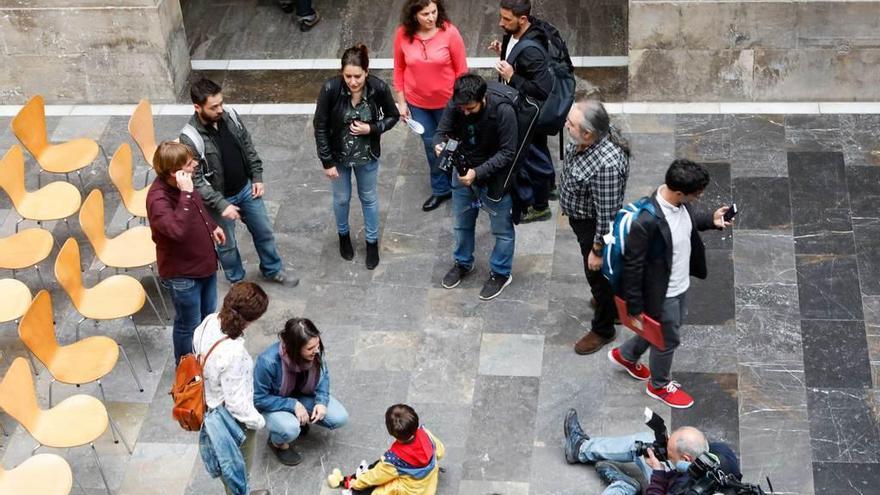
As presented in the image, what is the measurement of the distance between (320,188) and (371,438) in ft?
8.43

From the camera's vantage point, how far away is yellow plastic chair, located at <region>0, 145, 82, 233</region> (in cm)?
870

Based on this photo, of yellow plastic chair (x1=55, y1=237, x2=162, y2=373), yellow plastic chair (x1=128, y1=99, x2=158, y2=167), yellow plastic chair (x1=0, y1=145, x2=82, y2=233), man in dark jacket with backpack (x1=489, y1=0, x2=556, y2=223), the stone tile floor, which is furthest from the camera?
yellow plastic chair (x1=128, y1=99, x2=158, y2=167)

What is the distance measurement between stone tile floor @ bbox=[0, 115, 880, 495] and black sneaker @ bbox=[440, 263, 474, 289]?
0.24ft

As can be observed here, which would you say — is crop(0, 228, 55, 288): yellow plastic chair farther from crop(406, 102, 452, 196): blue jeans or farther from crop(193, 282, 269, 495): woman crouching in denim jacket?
crop(406, 102, 452, 196): blue jeans

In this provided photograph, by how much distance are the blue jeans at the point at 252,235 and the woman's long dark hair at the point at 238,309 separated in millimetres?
1648

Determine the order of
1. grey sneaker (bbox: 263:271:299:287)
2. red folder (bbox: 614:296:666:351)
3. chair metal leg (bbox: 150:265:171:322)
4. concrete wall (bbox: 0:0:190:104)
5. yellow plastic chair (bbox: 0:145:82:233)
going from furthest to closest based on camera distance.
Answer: concrete wall (bbox: 0:0:190:104) < yellow plastic chair (bbox: 0:145:82:233) < grey sneaker (bbox: 263:271:299:287) < chair metal leg (bbox: 150:265:171:322) < red folder (bbox: 614:296:666:351)

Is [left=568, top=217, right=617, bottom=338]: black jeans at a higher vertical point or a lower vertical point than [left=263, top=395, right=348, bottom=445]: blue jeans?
higher

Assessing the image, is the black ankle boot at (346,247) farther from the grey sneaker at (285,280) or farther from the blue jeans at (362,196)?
the grey sneaker at (285,280)

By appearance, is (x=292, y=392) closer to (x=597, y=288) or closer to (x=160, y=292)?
(x=160, y=292)

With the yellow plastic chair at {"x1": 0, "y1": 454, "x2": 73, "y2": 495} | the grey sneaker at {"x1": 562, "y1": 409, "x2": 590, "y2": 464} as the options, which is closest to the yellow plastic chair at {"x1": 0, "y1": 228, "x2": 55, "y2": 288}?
the yellow plastic chair at {"x1": 0, "y1": 454, "x2": 73, "y2": 495}

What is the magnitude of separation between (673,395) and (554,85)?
7.01 feet

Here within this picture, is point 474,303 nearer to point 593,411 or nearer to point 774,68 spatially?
point 593,411

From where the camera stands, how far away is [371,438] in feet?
24.1

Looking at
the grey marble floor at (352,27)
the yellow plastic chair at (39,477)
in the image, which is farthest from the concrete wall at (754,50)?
the yellow plastic chair at (39,477)
